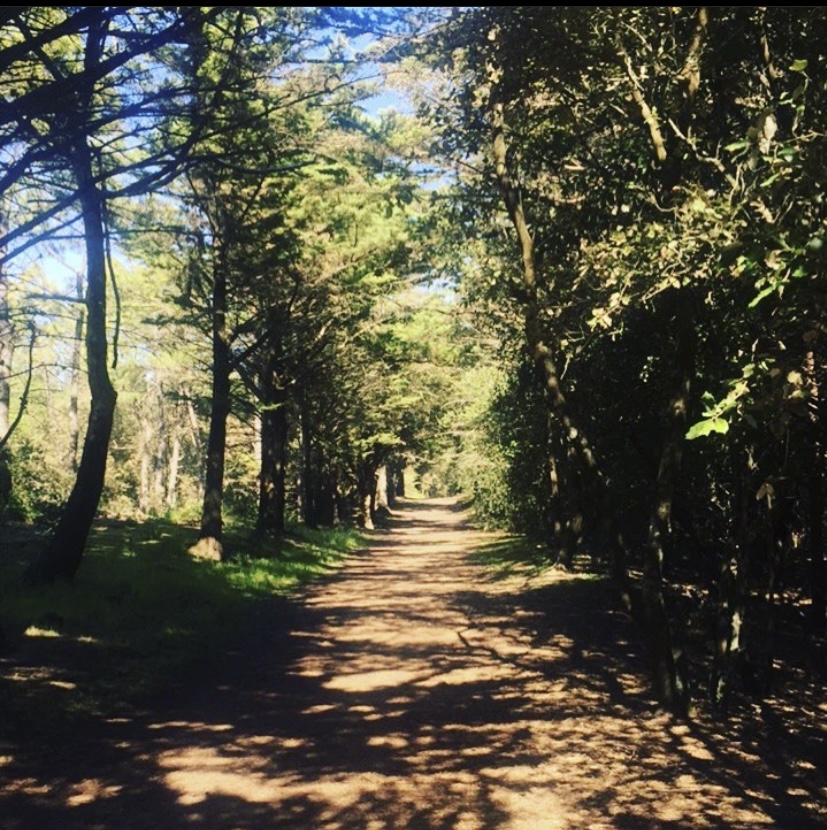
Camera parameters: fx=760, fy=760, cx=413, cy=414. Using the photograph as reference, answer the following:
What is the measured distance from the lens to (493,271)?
1507cm

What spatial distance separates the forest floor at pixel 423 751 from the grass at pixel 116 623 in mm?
498

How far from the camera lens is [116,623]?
1023 centimetres

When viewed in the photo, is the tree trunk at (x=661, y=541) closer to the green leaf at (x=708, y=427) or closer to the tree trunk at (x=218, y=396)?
the green leaf at (x=708, y=427)

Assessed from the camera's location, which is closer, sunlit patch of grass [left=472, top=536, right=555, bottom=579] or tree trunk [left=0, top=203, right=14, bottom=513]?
tree trunk [left=0, top=203, right=14, bottom=513]

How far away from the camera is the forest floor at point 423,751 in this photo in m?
5.13

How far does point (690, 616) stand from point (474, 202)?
6.85 meters

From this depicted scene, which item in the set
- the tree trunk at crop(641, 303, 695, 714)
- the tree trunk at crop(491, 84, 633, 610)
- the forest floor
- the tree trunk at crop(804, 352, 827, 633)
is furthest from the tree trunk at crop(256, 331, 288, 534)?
the tree trunk at crop(641, 303, 695, 714)

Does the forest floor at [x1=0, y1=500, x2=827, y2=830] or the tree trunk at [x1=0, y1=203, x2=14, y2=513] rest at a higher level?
the tree trunk at [x1=0, y1=203, x2=14, y2=513]

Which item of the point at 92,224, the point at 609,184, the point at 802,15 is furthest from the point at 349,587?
the point at 802,15

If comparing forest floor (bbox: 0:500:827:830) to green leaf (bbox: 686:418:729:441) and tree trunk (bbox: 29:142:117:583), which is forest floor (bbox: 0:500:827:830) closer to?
green leaf (bbox: 686:418:729:441)

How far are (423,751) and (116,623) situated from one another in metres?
5.58

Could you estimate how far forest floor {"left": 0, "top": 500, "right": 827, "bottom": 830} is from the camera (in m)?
5.13

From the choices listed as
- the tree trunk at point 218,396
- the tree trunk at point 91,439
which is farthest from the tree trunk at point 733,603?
the tree trunk at point 218,396

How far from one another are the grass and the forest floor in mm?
498
